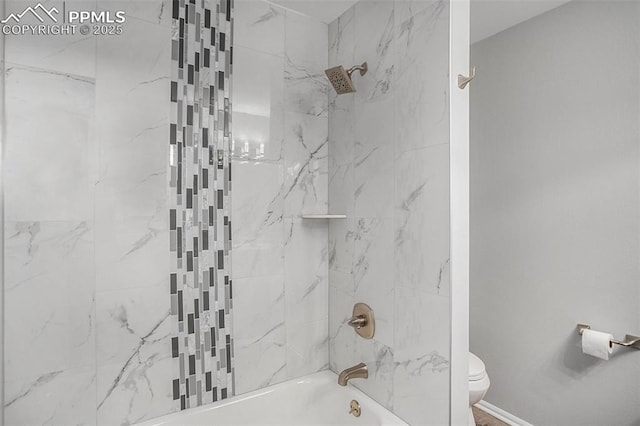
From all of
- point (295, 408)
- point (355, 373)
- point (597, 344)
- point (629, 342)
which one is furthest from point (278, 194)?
point (629, 342)

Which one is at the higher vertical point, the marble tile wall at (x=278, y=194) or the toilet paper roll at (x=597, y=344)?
the marble tile wall at (x=278, y=194)

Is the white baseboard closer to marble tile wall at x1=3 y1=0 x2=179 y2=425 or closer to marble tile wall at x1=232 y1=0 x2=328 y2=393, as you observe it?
marble tile wall at x1=232 y1=0 x2=328 y2=393

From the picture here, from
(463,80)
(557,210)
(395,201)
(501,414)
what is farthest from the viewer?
(501,414)

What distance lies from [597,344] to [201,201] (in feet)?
7.09

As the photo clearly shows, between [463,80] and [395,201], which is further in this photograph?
[395,201]

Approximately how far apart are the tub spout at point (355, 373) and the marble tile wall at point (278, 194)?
1.12 feet

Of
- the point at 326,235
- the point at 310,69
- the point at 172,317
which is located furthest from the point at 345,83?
the point at 172,317

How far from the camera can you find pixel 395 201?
5.44 ft

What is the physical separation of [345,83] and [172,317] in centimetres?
139

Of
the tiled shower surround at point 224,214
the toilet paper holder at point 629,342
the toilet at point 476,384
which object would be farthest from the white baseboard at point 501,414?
the tiled shower surround at point 224,214

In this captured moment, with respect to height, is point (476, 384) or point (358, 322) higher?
point (358, 322)

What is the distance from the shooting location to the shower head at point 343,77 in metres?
1.75

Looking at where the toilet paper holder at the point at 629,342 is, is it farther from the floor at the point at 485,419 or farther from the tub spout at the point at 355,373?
the tub spout at the point at 355,373

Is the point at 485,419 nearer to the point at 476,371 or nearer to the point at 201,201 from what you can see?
the point at 476,371
